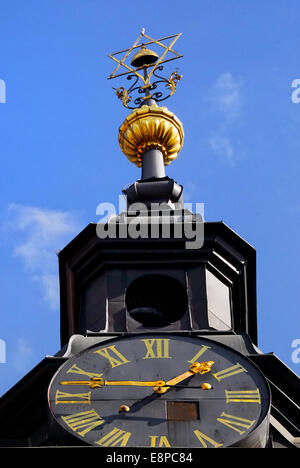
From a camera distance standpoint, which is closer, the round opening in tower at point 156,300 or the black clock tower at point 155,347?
the black clock tower at point 155,347

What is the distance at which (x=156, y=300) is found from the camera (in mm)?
26406

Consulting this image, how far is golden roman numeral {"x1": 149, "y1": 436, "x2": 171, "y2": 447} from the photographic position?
2100cm

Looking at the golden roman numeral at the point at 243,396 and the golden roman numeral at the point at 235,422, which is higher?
the golden roman numeral at the point at 243,396

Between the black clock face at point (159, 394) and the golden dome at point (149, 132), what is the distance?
7.81m

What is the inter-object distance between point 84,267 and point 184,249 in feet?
5.12

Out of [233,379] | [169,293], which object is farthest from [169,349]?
[169,293]

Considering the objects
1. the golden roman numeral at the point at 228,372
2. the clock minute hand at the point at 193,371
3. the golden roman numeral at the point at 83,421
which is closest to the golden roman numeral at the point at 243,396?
the golden roman numeral at the point at 228,372

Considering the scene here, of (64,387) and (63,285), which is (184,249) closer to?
(63,285)

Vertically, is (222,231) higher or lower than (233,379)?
higher

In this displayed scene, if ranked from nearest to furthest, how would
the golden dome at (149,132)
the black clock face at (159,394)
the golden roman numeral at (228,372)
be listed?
the black clock face at (159,394)
the golden roman numeral at (228,372)
the golden dome at (149,132)

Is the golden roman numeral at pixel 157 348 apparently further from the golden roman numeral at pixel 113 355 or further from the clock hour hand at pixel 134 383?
the clock hour hand at pixel 134 383

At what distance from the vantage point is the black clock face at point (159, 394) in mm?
21312

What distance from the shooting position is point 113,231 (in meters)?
26.8

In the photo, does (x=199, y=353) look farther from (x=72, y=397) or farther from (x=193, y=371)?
(x=72, y=397)
